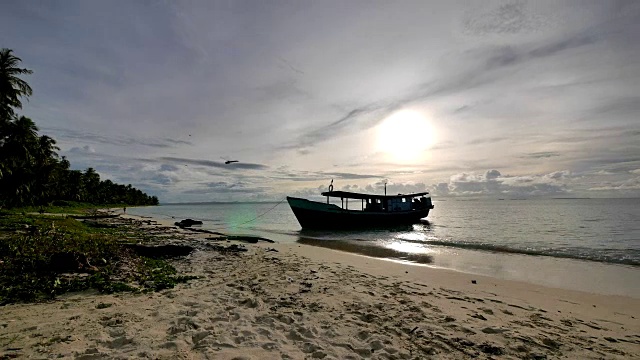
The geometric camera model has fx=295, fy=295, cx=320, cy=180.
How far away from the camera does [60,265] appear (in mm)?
7840

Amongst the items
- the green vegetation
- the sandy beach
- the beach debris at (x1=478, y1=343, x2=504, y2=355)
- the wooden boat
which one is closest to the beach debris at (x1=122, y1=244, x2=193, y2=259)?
the green vegetation

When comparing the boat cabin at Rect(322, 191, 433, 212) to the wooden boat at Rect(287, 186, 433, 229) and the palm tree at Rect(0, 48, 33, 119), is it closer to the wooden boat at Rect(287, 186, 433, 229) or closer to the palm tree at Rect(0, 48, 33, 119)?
the wooden boat at Rect(287, 186, 433, 229)

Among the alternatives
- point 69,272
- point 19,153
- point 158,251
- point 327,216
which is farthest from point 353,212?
point 19,153

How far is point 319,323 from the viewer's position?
5.62 m

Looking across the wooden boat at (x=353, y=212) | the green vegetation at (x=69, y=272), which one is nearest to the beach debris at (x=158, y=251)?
the green vegetation at (x=69, y=272)

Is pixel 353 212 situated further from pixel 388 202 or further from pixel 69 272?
pixel 69 272

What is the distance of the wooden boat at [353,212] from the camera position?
1305 inches

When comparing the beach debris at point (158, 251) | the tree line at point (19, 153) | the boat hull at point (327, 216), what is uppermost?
the tree line at point (19, 153)

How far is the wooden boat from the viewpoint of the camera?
33156 millimetres

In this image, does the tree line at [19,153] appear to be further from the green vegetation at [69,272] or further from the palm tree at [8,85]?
the green vegetation at [69,272]

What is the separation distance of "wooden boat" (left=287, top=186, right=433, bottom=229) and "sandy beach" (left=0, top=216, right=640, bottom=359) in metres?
24.2

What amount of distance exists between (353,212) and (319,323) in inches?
1117

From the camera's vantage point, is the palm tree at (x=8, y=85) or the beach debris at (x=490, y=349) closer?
the beach debris at (x=490, y=349)

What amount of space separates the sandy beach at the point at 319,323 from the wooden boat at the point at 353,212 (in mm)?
24199
